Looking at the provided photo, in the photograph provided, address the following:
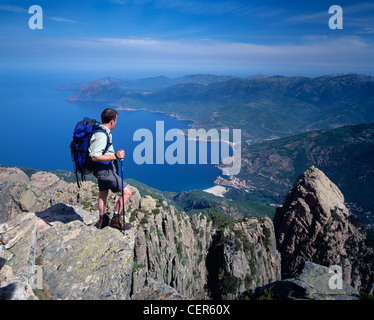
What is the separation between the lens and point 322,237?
38.7 metres

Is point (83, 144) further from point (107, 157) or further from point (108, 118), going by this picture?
point (108, 118)

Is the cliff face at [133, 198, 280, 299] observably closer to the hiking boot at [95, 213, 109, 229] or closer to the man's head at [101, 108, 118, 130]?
the hiking boot at [95, 213, 109, 229]

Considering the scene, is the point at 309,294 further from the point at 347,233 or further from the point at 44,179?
the point at 44,179

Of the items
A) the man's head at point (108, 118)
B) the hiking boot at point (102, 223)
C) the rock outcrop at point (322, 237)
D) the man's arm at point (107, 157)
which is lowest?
the rock outcrop at point (322, 237)

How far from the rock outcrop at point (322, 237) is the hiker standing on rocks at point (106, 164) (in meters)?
37.1

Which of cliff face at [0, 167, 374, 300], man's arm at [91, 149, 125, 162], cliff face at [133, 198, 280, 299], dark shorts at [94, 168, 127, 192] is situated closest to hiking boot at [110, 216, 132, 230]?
cliff face at [0, 167, 374, 300]

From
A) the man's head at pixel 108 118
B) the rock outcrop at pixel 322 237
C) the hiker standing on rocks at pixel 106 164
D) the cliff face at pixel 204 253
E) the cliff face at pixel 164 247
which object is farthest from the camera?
the rock outcrop at pixel 322 237

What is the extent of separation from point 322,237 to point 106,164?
136 feet

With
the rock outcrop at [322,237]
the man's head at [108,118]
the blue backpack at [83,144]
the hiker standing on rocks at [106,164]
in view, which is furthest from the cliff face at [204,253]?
the man's head at [108,118]

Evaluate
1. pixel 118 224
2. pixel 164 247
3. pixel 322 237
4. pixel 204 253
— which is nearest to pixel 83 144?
pixel 118 224

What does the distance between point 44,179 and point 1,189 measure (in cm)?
4655

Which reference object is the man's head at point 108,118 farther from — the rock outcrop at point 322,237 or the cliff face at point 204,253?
the rock outcrop at point 322,237

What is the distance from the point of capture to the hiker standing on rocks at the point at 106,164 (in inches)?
289

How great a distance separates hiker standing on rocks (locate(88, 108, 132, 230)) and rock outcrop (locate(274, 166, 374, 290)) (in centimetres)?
3712
